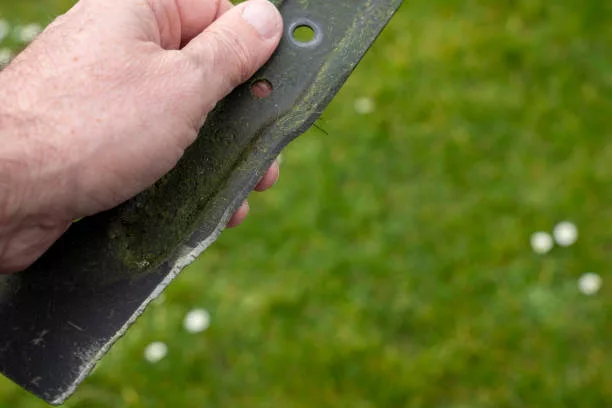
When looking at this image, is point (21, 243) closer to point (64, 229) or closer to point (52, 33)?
point (64, 229)

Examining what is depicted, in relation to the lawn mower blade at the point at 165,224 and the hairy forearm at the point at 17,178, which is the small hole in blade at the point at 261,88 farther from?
the hairy forearm at the point at 17,178

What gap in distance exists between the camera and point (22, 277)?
1.86m

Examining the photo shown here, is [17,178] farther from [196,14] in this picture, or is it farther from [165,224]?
[196,14]

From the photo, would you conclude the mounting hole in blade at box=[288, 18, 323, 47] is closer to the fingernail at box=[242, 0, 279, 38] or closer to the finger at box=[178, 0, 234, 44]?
the fingernail at box=[242, 0, 279, 38]

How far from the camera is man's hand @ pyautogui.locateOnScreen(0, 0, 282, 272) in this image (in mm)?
1667

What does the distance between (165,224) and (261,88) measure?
0.40 m

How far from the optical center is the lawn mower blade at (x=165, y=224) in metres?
1.76

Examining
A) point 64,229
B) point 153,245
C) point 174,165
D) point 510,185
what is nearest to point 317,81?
point 174,165

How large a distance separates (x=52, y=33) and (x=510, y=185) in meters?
2.00

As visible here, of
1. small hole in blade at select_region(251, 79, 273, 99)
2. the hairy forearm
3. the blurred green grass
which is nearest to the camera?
the hairy forearm

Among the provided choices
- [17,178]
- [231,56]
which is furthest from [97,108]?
[231,56]

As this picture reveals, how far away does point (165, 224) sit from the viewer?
6.01ft

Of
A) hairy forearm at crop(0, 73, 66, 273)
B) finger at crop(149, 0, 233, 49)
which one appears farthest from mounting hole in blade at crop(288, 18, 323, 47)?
hairy forearm at crop(0, 73, 66, 273)

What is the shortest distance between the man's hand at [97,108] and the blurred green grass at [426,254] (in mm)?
1184
